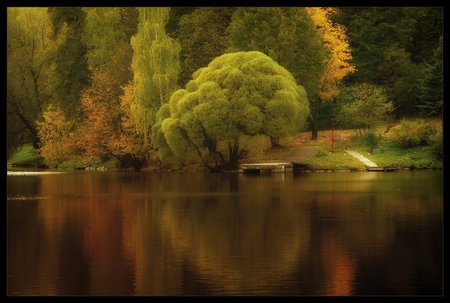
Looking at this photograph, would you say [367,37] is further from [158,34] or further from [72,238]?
[72,238]

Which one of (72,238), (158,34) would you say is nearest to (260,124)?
(158,34)

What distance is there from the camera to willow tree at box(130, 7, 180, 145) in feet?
176

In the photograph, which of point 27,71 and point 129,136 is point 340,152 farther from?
point 27,71

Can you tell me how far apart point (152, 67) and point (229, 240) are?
103 feet

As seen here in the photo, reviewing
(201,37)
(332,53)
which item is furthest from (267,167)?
(201,37)

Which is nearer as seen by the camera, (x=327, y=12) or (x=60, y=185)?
(x=60, y=185)

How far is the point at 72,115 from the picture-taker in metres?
61.3

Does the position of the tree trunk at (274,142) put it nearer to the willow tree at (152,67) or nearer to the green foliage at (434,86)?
the willow tree at (152,67)

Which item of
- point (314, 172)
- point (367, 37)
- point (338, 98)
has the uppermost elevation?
point (367, 37)

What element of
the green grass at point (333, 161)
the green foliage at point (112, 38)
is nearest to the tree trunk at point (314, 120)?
the green grass at point (333, 161)

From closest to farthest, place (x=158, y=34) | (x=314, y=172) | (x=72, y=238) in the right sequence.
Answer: (x=72, y=238) → (x=314, y=172) → (x=158, y=34)

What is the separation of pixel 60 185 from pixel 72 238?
62.5 ft

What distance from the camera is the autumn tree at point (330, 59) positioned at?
183 ft

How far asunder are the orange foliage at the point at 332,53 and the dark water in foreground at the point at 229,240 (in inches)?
654
